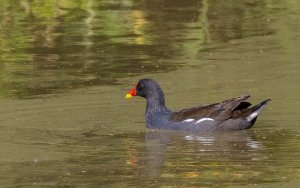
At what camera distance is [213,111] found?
1398 centimetres

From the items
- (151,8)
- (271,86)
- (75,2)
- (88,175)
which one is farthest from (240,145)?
(75,2)

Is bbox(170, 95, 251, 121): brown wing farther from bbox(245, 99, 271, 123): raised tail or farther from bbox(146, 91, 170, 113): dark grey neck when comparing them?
bbox(146, 91, 170, 113): dark grey neck

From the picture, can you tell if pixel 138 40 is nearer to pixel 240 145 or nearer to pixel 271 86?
pixel 271 86

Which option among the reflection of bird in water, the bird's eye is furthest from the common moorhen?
the bird's eye

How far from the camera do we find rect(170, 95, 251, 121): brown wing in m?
13.9

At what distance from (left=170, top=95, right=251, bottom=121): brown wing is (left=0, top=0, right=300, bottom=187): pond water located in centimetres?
23

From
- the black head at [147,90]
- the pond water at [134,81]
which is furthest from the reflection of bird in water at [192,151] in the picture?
the black head at [147,90]

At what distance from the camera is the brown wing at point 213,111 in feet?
45.7

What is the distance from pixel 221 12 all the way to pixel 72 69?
21.3 feet

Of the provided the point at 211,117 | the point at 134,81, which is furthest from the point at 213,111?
the point at 134,81

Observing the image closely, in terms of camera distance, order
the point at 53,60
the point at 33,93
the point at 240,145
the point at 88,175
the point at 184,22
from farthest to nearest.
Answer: the point at 184,22, the point at 53,60, the point at 33,93, the point at 240,145, the point at 88,175

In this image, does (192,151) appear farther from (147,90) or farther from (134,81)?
(134,81)

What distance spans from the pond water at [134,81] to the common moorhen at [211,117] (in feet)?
0.48

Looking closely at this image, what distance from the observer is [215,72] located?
1777 cm
